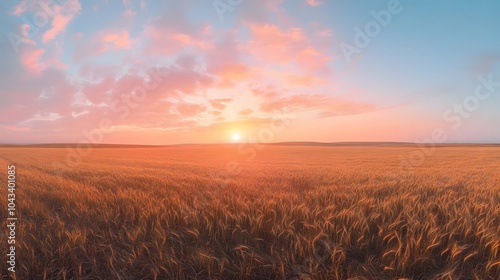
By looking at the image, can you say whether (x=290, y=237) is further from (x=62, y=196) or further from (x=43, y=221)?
(x=62, y=196)

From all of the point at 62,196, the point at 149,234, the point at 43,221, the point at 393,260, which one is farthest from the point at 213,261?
the point at 62,196

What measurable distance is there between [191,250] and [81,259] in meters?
1.37

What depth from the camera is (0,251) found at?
3.21m

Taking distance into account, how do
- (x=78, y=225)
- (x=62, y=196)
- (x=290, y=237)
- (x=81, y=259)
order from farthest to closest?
(x=62, y=196) < (x=78, y=225) < (x=290, y=237) < (x=81, y=259)

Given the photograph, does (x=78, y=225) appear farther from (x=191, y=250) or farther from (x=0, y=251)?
(x=191, y=250)

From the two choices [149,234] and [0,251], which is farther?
[149,234]

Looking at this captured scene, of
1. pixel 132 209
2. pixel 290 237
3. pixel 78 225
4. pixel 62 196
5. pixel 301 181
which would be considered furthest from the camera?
pixel 301 181

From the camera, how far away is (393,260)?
9.50ft

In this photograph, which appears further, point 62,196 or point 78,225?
point 62,196

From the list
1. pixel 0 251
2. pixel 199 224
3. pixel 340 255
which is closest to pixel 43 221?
pixel 0 251

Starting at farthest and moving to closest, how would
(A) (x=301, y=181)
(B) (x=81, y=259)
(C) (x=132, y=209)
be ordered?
1. (A) (x=301, y=181)
2. (C) (x=132, y=209)
3. (B) (x=81, y=259)

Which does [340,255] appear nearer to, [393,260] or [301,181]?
[393,260]

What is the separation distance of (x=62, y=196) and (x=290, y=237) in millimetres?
6060

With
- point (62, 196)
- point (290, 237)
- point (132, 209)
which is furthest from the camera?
point (62, 196)
